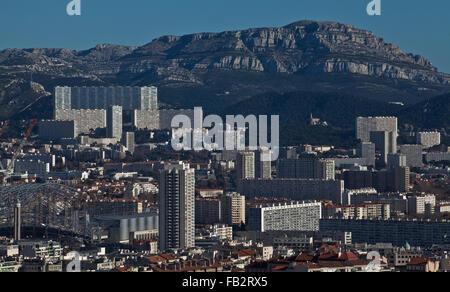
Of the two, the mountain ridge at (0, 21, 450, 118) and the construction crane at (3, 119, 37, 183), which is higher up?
the mountain ridge at (0, 21, 450, 118)

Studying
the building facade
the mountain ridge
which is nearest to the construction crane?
the mountain ridge

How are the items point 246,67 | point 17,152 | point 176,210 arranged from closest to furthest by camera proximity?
point 176,210 < point 17,152 < point 246,67

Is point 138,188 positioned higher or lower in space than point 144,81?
lower

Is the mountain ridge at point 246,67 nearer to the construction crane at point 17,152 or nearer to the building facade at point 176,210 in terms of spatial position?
the construction crane at point 17,152

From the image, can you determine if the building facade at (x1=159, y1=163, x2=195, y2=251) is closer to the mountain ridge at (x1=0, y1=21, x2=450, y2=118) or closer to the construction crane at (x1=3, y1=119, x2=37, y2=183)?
the construction crane at (x1=3, y1=119, x2=37, y2=183)

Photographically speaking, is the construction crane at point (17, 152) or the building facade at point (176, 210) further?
the construction crane at point (17, 152)

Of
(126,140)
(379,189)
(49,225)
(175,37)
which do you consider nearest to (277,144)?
(126,140)

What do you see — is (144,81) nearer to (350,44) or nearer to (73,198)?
(350,44)

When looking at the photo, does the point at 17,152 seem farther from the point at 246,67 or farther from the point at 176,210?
the point at 246,67

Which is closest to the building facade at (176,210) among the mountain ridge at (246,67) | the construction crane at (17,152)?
the construction crane at (17,152)

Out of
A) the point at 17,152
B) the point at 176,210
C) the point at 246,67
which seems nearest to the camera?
the point at 176,210

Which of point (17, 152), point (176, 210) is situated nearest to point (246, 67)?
point (17, 152)
